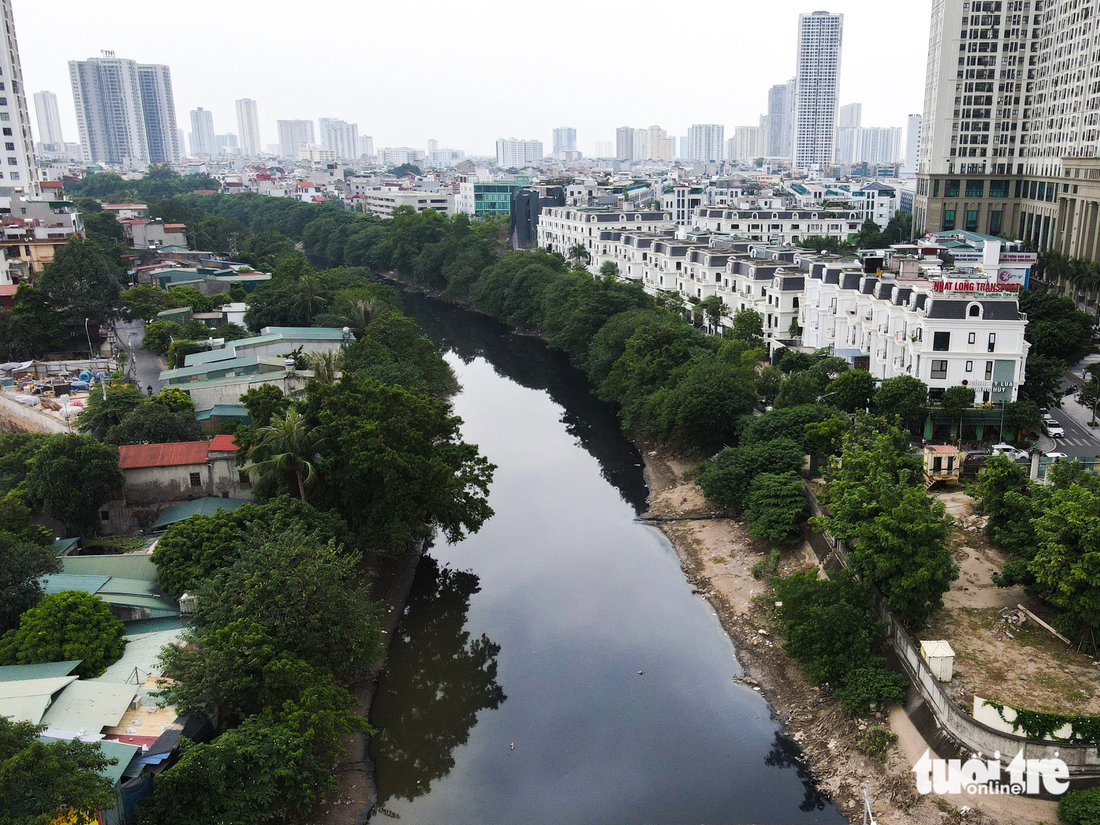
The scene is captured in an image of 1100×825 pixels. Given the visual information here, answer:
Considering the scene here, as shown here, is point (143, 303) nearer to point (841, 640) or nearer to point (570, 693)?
point (570, 693)

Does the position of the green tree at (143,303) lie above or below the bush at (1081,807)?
above

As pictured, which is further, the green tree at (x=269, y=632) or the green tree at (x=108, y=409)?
the green tree at (x=108, y=409)

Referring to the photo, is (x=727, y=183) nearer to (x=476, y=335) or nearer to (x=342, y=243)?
(x=342, y=243)

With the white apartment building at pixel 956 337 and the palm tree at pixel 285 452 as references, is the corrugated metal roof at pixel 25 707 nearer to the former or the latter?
the palm tree at pixel 285 452

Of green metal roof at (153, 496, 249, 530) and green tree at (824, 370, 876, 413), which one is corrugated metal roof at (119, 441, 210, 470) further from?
green tree at (824, 370, 876, 413)

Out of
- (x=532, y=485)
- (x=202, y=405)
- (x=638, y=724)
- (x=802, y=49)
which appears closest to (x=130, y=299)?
(x=202, y=405)

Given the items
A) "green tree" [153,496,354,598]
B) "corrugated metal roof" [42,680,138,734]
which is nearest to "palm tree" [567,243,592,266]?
"green tree" [153,496,354,598]

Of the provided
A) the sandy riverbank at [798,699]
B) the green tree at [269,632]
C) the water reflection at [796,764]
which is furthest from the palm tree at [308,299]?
the water reflection at [796,764]

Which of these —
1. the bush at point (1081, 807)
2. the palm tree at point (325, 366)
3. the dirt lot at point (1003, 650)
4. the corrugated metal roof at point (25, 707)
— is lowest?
the bush at point (1081, 807)
